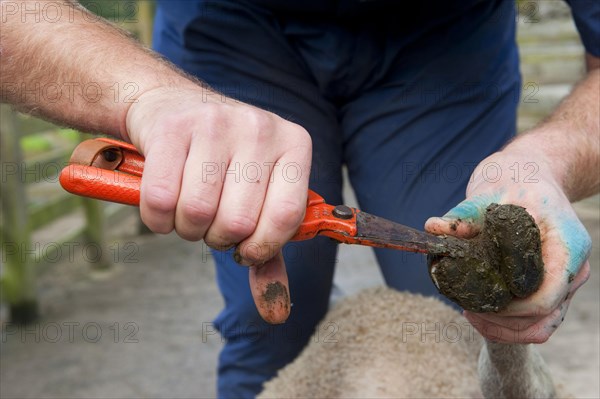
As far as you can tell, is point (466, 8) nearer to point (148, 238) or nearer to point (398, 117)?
point (398, 117)

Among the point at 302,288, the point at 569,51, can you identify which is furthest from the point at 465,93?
the point at 569,51

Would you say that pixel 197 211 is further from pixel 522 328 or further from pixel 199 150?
pixel 522 328

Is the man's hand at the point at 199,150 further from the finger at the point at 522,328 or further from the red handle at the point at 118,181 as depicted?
the finger at the point at 522,328

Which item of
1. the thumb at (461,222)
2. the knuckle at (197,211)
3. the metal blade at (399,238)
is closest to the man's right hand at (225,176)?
the knuckle at (197,211)

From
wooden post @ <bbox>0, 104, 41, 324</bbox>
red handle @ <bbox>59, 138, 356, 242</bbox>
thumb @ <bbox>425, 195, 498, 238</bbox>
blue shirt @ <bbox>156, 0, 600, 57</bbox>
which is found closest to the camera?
red handle @ <bbox>59, 138, 356, 242</bbox>

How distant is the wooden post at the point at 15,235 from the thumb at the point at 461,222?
317cm

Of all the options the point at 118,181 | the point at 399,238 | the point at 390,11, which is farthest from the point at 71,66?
the point at 390,11

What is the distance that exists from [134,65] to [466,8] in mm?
1136

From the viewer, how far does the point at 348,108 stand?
2.22 metres

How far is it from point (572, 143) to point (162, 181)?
3.38 feet

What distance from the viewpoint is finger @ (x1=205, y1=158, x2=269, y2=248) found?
3.69 ft

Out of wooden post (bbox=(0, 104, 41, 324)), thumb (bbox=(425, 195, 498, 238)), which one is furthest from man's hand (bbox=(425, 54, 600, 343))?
wooden post (bbox=(0, 104, 41, 324))

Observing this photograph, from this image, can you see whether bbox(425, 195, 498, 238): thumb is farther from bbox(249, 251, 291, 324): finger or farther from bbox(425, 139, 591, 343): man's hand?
Result: bbox(249, 251, 291, 324): finger

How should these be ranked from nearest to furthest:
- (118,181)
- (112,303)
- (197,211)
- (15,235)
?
(197,211)
(118,181)
(15,235)
(112,303)
